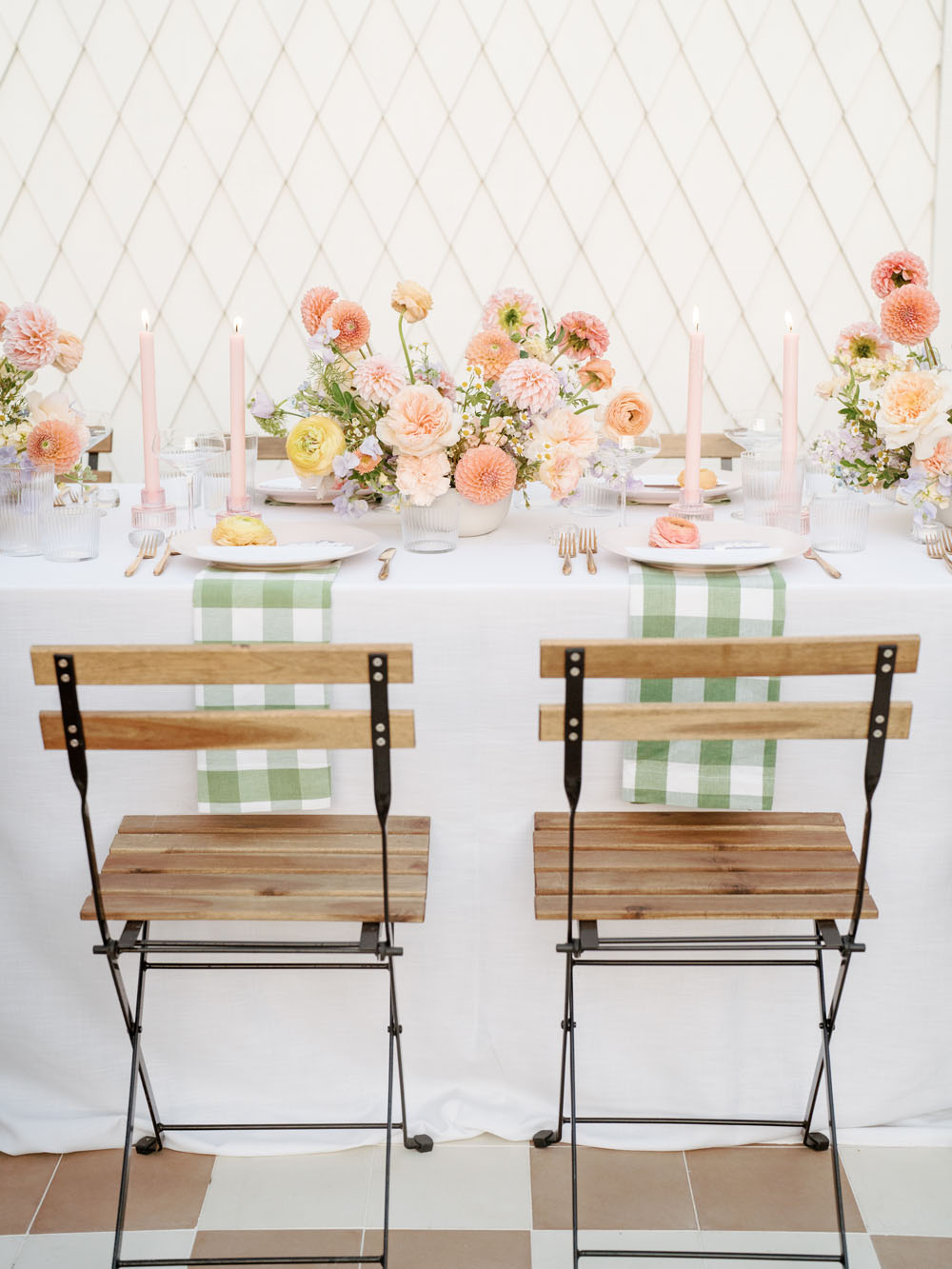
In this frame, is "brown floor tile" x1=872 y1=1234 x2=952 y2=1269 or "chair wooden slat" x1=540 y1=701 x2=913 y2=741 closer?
"chair wooden slat" x1=540 y1=701 x2=913 y2=741

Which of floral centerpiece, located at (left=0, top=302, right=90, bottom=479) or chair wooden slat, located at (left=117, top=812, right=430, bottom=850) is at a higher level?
floral centerpiece, located at (left=0, top=302, right=90, bottom=479)

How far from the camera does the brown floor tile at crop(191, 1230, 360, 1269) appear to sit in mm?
1571

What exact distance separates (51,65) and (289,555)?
2.31 metres

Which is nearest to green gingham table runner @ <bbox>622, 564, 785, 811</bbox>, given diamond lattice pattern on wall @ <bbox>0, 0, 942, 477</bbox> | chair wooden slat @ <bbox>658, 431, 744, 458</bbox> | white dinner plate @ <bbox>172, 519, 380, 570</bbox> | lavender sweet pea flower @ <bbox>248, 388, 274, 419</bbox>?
white dinner plate @ <bbox>172, 519, 380, 570</bbox>

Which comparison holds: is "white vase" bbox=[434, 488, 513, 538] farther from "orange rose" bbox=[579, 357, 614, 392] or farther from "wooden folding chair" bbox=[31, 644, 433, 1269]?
"wooden folding chair" bbox=[31, 644, 433, 1269]

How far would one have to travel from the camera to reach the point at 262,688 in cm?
161

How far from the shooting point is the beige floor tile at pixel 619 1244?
1.55 meters

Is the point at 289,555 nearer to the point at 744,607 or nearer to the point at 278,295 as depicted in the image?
the point at 744,607

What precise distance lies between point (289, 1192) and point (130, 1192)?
0.73ft

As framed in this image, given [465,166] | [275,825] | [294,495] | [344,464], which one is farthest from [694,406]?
[465,166]

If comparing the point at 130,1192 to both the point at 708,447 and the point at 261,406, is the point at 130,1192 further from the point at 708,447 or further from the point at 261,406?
the point at 708,447

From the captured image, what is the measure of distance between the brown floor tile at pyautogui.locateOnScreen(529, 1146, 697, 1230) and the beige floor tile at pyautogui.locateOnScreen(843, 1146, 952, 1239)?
246 millimetres

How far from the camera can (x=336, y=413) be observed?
1.85m

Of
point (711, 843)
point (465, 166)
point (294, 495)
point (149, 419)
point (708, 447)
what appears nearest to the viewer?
point (711, 843)
